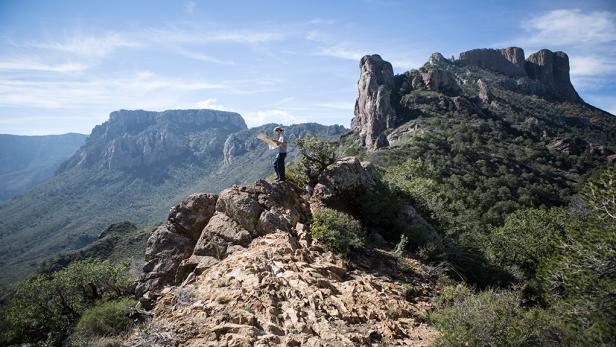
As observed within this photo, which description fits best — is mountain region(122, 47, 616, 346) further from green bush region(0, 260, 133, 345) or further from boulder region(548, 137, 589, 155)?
boulder region(548, 137, 589, 155)

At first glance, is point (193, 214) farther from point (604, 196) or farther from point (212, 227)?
point (604, 196)

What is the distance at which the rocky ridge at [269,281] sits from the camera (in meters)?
8.26

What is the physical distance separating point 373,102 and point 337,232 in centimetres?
9138

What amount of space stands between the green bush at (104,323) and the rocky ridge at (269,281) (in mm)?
917

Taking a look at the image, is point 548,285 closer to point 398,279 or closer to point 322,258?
point 398,279

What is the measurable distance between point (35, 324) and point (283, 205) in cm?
997

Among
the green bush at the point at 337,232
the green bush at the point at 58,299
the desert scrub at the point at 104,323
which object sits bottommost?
the green bush at the point at 58,299

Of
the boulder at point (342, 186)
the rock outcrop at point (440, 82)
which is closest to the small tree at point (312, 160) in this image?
the boulder at point (342, 186)

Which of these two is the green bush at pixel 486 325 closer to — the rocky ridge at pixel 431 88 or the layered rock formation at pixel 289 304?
the layered rock formation at pixel 289 304

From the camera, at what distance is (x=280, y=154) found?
14.9 m

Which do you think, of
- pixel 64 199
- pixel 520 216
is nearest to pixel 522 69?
pixel 520 216

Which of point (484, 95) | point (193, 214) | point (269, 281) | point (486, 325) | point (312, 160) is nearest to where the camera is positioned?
point (486, 325)

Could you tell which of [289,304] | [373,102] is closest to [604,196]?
[289,304]

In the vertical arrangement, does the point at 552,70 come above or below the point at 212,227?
above
